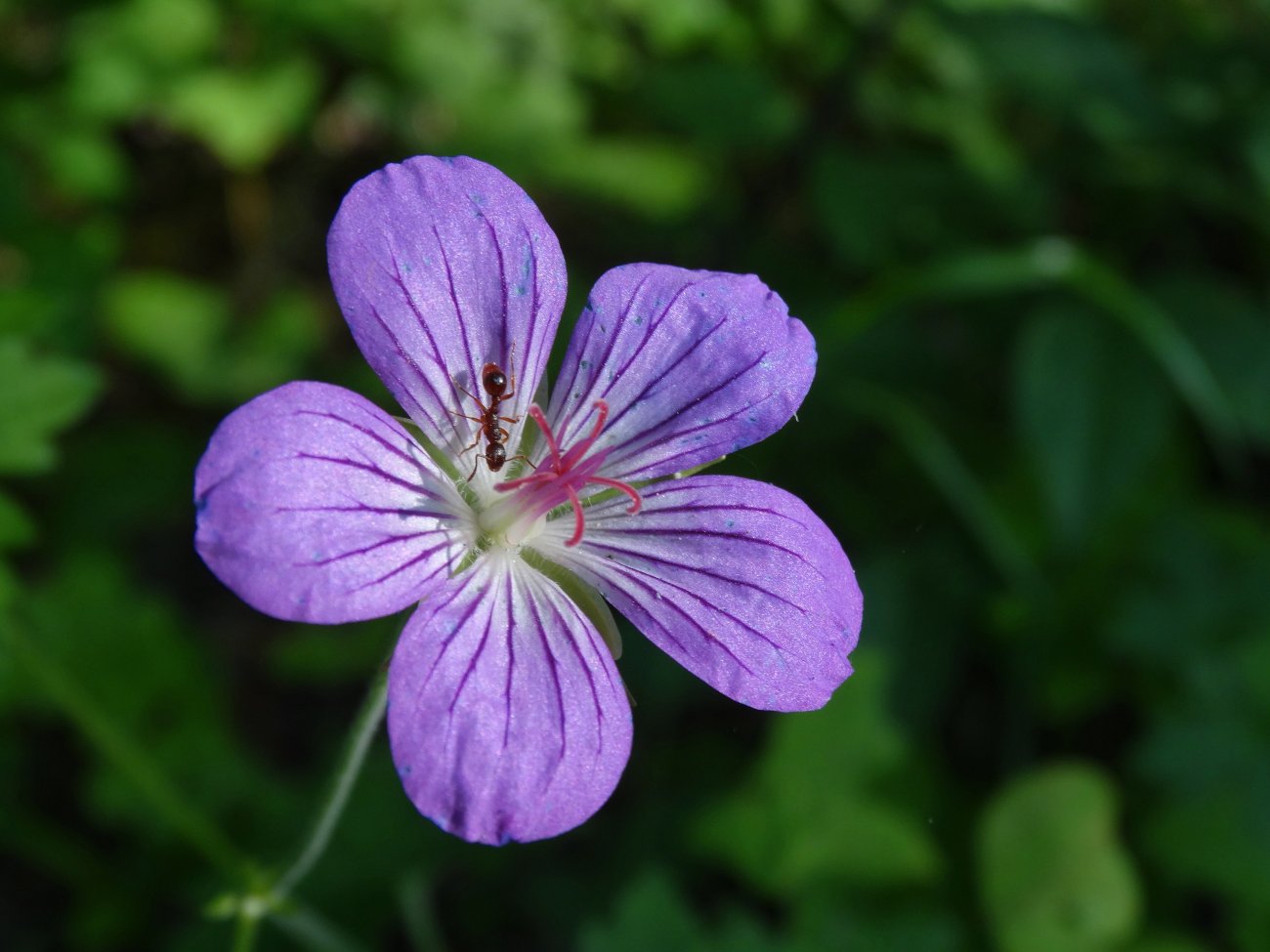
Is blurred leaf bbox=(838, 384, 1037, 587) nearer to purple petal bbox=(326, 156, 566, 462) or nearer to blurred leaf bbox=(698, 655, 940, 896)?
blurred leaf bbox=(698, 655, 940, 896)

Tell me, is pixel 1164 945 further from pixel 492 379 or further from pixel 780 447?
pixel 492 379

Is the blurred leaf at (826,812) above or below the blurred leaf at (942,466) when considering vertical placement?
below

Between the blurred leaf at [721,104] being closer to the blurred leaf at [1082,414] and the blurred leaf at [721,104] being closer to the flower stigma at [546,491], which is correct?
the blurred leaf at [1082,414]

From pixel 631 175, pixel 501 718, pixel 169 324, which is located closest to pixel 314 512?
pixel 501 718

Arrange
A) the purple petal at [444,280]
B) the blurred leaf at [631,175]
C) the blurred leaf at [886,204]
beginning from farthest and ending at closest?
the blurred leaf at [631,175] < the blurred leaf at [886,204] < the purple petal at [444,280]

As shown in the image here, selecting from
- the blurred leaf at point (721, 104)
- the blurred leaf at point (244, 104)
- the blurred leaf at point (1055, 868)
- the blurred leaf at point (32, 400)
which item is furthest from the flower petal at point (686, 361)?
the blurred leaf at point (244, 104)

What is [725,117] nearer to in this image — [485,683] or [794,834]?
[794,834]
